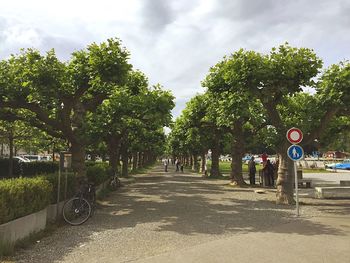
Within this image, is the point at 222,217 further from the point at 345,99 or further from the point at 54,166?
the point at 54,166

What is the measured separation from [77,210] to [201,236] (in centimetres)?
395

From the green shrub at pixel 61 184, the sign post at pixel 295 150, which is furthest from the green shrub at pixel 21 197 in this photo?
the sign post at pixel 295 150

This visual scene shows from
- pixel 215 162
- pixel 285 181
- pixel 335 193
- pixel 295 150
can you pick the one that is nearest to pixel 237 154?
pixel 335 193

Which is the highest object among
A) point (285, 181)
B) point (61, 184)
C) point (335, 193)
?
point (61, 184)

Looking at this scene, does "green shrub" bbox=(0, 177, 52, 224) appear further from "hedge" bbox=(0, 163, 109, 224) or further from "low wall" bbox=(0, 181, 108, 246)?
"low wall" bbox=(0, 181, 108, 246)

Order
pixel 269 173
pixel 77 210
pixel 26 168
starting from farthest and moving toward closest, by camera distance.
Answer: pixel 26 168 < pixel 269 173 < pixel 77 210

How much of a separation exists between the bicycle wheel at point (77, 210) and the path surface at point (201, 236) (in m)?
0.38

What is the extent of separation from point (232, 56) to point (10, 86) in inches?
312

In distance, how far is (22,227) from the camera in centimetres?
805

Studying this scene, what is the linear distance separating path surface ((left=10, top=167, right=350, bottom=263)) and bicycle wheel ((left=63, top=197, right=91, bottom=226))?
0.38m

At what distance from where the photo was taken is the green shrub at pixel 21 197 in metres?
7.47

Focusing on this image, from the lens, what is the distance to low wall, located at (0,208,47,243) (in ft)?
23.9

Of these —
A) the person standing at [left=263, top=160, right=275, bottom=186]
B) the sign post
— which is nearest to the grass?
the sign post

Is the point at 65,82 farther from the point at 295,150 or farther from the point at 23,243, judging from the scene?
the point at 295,150
